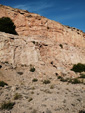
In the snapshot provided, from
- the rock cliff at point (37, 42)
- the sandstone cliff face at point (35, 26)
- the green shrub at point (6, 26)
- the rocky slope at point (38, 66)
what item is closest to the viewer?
the rocky slope at point (38, 66)

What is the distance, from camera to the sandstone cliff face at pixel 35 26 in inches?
1089

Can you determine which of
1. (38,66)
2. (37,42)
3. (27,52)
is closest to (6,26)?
(37,42)

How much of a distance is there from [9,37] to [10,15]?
11.4 m

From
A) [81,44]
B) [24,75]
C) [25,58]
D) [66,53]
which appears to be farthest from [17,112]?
[81,44]

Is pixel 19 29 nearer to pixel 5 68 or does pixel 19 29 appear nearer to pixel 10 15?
pixel 10 15

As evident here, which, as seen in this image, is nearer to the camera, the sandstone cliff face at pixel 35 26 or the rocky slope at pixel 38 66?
the rocky slope at pixel 38 66

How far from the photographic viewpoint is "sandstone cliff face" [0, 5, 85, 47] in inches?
1089

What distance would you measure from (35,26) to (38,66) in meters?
15.2

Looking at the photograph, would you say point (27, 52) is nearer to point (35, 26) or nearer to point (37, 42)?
point (37, 42)

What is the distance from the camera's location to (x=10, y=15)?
27500 millimetres

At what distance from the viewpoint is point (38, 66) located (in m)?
17.9

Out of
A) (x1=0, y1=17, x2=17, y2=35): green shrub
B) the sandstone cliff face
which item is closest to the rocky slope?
the sandstone cliff face

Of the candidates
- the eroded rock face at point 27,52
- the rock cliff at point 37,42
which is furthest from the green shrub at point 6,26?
the eroded rock face at point 27,52

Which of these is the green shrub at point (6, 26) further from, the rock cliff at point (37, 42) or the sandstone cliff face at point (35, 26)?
the sandstone cliff face at point (35, 26)
